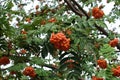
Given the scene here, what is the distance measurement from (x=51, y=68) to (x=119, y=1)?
2.02 m

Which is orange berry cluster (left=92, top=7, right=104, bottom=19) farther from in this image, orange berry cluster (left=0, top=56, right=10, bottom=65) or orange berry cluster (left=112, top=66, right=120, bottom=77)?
orange berry cluster (left=0, top=56, right=10, bottom=65)

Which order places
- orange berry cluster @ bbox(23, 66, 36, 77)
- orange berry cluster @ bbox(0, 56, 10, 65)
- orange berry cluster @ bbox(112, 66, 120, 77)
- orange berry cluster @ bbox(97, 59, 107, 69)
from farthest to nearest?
orange berry cluster @ bbox(0, 56, 10, 65), orange berry cluster @ bbox(23, 66, 36, 77), orange berry cluster @ bbox(97, 59, 107, 69), orange berry cluster @ bbox(112, 66, 120, 77)

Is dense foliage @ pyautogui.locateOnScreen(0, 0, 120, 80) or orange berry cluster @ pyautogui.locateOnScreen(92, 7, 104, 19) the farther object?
orange berry cluster @ pyautogui.locateOnScreen(92, 7, 104, 19)

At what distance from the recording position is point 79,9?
5684 millimetres

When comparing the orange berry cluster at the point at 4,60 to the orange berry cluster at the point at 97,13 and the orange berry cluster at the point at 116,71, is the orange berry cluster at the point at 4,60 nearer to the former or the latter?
the orange berry cluster at the point at 97,13

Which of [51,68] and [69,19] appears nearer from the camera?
[69,19]

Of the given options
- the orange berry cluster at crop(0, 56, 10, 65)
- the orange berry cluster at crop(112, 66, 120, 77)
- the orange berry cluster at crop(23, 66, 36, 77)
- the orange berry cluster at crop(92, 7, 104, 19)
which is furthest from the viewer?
the orange berry cluster at crop(0, 56, 10, 65)

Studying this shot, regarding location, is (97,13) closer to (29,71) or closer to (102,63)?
(102,63)

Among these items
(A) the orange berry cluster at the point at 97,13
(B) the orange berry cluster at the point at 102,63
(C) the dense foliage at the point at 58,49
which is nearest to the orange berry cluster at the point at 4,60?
(C) the dense foliage at the point at 58,49

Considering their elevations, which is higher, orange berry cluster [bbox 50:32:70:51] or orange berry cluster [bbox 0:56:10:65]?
orange berry cluster [bbox 0:56:10:65]

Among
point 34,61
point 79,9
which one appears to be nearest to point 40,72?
point 34,61

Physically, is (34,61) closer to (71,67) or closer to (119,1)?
(71,67)

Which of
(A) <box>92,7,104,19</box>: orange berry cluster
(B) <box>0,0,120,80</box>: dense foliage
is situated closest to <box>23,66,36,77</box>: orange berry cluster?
(B) <box>0,0,120,80</box>: dense foliage

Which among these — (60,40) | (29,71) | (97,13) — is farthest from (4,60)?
(97,13)
